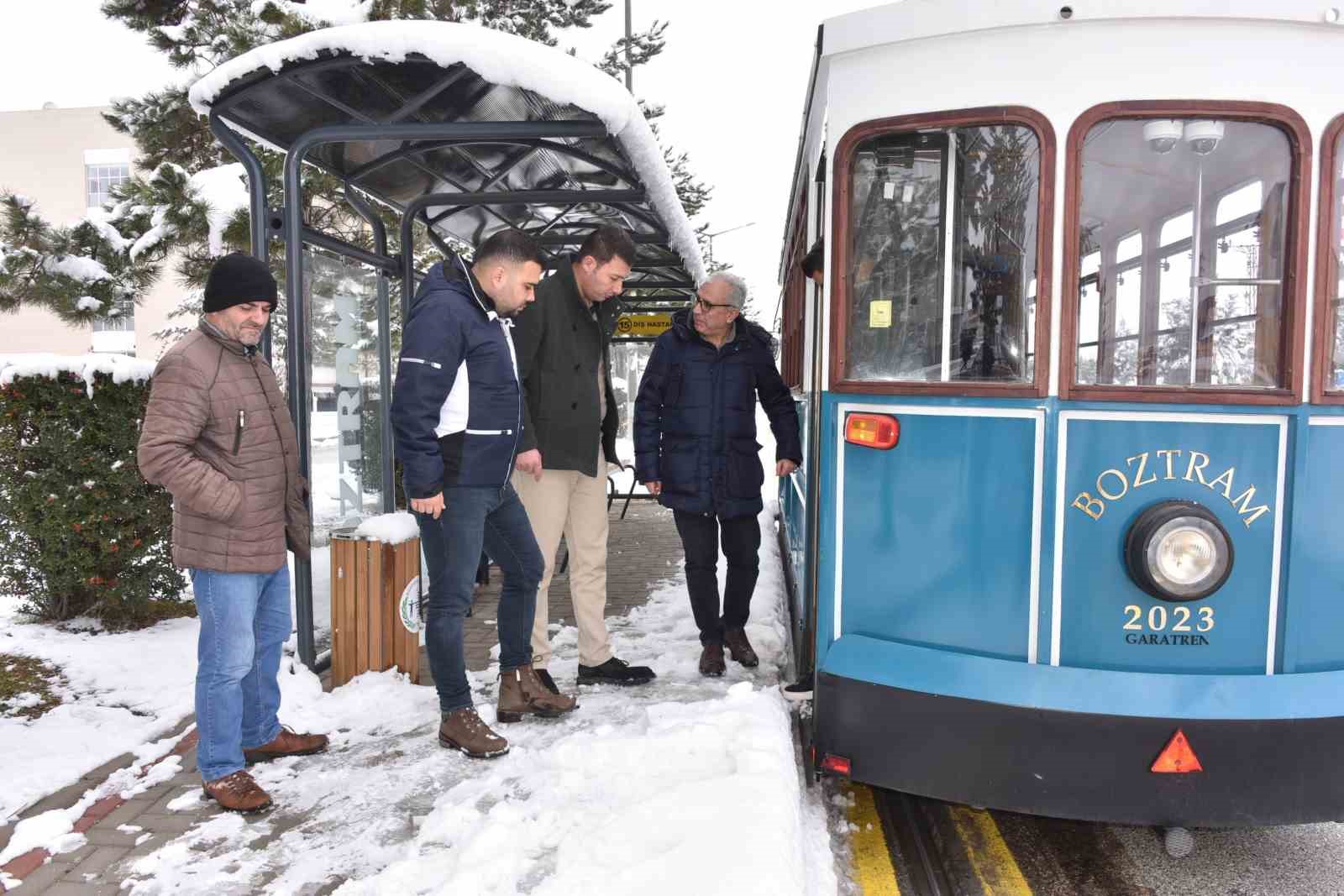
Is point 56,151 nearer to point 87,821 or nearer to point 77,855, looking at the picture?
point 87,821

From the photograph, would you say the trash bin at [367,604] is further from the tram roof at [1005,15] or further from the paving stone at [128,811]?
the tram roof at [1005,15]

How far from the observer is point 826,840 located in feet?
11.0

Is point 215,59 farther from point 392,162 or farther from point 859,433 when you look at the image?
point 859,433

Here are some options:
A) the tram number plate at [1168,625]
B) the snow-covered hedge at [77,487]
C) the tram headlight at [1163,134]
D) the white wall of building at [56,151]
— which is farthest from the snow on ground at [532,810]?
the white wall of building at [56,151]

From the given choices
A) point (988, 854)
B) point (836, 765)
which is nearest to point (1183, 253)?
point (836, 765)

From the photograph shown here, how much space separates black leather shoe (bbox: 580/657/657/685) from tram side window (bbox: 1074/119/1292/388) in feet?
8.20

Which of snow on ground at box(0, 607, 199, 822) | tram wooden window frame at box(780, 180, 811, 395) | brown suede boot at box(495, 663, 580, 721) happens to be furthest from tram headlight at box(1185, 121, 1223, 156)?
snow on ground at box(0, 607, 199, 822)

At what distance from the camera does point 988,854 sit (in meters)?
3.38

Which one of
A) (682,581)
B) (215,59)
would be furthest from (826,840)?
(215,59)

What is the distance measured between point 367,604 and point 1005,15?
3.47 metres

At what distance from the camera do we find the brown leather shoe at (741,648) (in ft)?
16.3

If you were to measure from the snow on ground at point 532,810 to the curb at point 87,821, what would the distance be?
1.16 feet

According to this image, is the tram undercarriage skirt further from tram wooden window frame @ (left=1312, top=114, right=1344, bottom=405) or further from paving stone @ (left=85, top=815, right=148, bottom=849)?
paving stone @ (left=85, top=815, right=148, bottom=849)

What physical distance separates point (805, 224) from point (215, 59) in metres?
5.54
